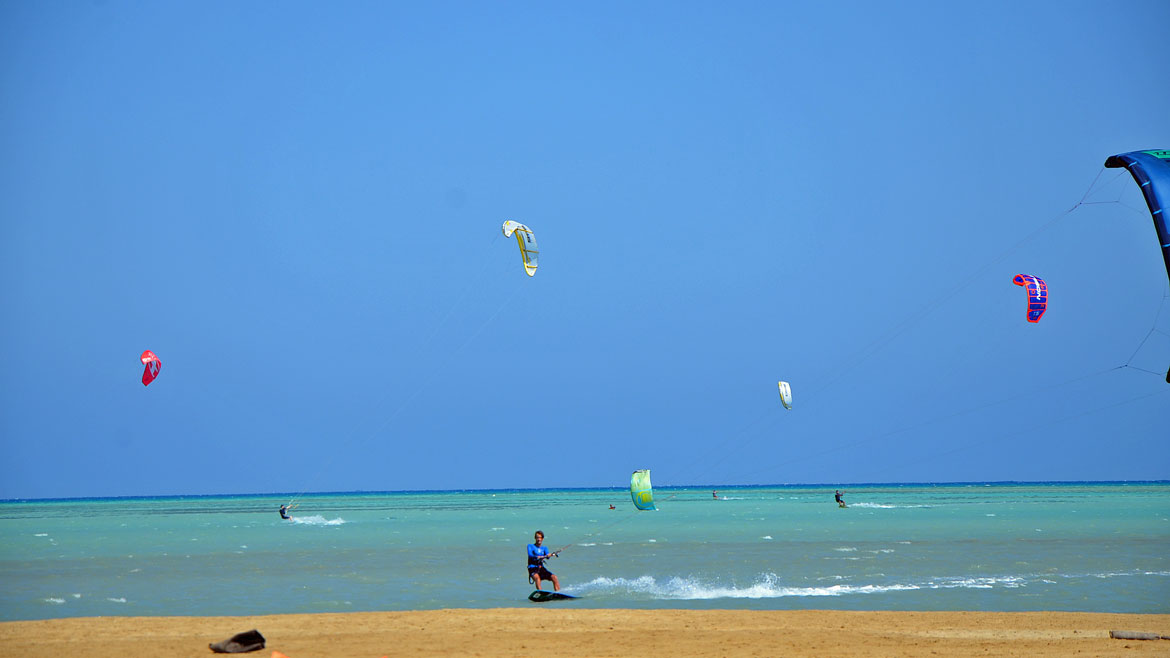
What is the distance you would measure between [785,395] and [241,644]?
68.4ft

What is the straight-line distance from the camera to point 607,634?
14.2 m

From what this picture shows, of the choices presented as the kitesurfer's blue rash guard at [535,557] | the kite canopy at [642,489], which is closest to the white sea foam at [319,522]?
the kite canopy at [642,489]

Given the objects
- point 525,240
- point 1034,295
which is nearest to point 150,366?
point 525,240

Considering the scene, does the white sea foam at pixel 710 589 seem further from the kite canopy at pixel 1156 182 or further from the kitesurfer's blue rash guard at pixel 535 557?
the kite canopy at pixel 1156 182

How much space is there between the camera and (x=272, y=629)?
590 inches

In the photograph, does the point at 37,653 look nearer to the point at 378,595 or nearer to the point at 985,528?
the point at 378,595

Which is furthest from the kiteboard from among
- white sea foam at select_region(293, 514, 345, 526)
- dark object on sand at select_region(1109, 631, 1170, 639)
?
white sea foam at select_region(293, 514, 345, 526)

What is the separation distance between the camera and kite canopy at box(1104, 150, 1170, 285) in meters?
11.4

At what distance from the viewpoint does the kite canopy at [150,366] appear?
29128 millimetres

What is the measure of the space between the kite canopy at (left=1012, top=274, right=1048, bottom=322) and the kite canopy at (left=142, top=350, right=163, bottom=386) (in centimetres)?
2295

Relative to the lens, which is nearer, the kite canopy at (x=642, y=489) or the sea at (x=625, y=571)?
the sea at (x=625, y=571)

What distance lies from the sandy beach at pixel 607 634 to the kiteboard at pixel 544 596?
139 centimetres

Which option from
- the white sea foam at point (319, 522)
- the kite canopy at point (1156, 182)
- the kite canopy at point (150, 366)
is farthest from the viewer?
the white sea foam at point (319, 522)

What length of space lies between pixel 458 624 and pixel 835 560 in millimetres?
13275
